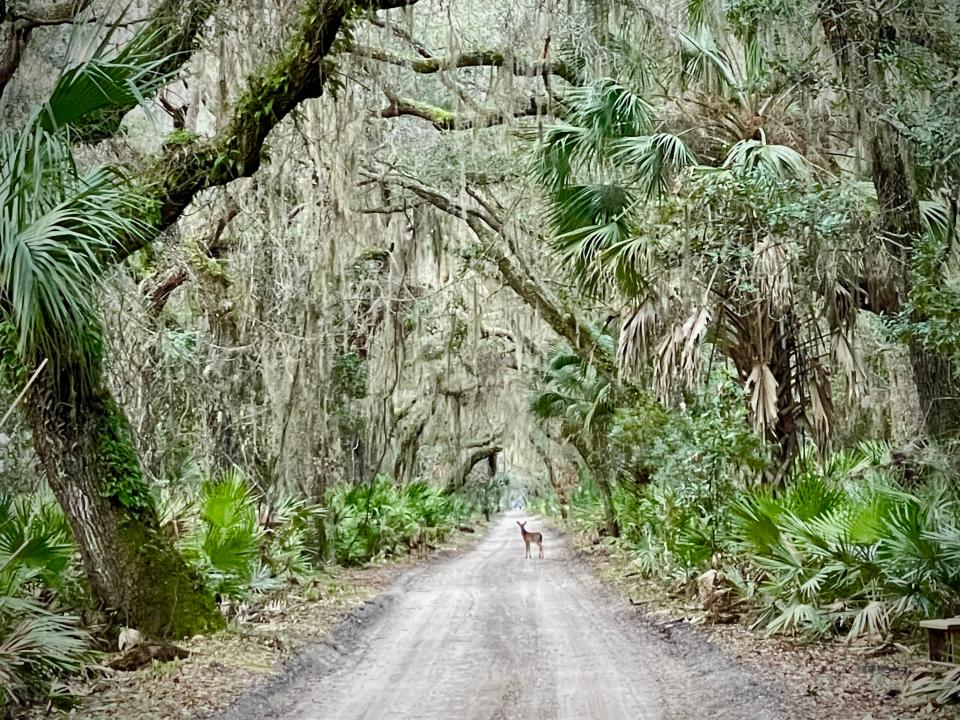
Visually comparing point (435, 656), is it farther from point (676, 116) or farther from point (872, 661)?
point (676, 116)

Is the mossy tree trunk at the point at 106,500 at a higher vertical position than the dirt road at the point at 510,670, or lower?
higher

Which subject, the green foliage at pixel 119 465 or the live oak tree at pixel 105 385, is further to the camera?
the green foliage at pixel 119 465

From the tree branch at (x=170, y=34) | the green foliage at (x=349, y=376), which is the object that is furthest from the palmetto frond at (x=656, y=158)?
the green foliage at (x=349, y=376)

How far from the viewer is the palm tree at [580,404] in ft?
55.0

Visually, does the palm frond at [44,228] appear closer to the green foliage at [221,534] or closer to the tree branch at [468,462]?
the green foliage at [221,534]

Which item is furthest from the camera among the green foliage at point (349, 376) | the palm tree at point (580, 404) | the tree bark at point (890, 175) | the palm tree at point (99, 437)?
the palm tree at point (580, 404)

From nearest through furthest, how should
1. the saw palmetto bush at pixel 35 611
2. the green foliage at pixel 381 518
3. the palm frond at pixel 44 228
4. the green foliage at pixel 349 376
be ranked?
the palm frond at pixel 44 228, the saw palmetto bush at pixel 35 611, the green foliage at pixel 349 376, the green foliage at pixel 381 518

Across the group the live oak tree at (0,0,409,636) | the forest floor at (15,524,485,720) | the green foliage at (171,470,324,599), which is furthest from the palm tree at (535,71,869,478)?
the forest floor at (15,524,485,720)

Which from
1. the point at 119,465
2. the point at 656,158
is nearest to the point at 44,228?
the point at 119,465

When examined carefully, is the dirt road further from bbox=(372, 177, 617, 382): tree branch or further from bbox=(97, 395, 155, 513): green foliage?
bbox=(372, 177, 617, 382): tree branch

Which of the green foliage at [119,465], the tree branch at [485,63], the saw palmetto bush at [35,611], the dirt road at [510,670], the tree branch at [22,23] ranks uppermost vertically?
the tree branch at [485,63]

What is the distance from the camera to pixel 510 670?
7910 mm

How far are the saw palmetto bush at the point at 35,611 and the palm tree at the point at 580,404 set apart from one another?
32.6 ft

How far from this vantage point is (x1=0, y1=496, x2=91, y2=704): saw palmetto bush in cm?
549
